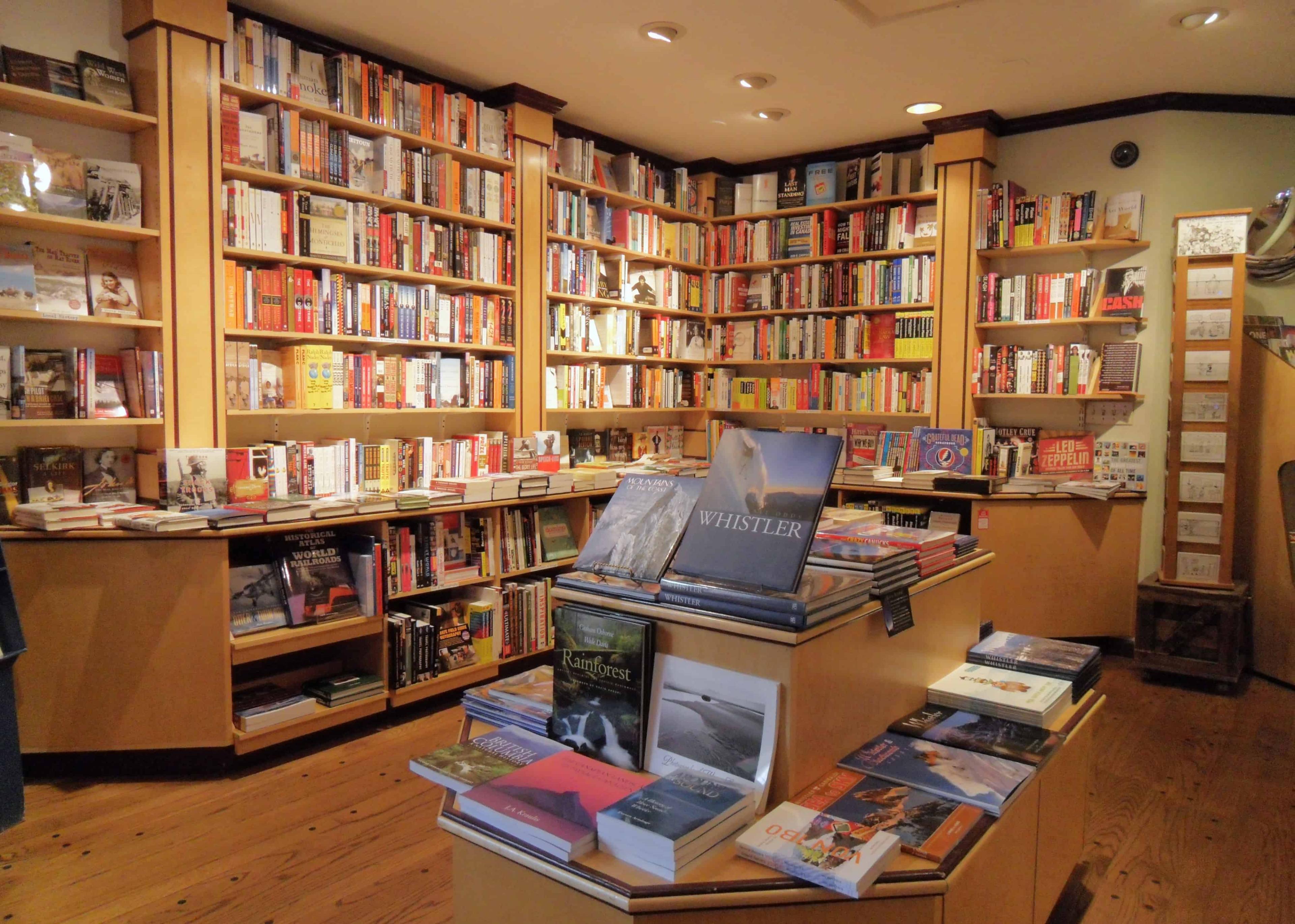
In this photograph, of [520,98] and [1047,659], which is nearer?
[1047,659]

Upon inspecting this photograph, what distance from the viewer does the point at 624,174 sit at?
501 centimetres

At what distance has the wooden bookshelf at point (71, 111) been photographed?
2760mm

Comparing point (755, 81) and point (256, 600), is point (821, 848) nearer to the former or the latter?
point (256, 600)

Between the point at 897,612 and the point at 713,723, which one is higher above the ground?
the point at 897,612

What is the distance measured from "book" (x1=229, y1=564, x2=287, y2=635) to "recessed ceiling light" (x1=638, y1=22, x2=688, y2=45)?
2.61 m

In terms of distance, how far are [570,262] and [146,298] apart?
2.13 meters

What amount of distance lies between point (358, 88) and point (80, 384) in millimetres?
1651

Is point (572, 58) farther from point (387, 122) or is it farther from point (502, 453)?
point (502, 453)

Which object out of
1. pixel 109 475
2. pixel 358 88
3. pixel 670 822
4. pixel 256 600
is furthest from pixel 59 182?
pixel 670 822

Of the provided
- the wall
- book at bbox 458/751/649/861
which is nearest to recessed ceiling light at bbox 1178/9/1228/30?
the wall

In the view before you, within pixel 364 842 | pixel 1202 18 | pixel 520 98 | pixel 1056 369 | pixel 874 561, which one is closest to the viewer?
pixel 874 561

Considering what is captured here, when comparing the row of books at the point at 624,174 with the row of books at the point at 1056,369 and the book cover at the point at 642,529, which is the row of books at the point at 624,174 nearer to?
the row of books at the point at 1056,369

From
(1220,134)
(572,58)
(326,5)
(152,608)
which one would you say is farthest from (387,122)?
(1220,134)

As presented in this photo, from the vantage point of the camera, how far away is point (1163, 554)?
4129 millimetres
